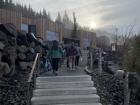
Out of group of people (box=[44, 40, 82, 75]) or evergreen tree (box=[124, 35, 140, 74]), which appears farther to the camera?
evergreen tree (box=[124, 35, 140, 74])

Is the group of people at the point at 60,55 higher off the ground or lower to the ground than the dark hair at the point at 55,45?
lower

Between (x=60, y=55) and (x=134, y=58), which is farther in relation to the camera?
(x=134, y=58)

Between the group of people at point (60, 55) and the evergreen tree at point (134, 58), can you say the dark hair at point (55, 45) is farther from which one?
the evergreen tree at point (134, 58)

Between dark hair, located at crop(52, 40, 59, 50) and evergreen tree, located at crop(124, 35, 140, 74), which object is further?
evergreen tree, located at crop(124, 35, 140, 74)

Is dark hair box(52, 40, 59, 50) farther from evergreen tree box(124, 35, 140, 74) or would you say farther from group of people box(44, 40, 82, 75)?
evergreen tree box(124, 35, 140, 74)

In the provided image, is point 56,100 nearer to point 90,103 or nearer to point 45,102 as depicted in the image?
point 45,102

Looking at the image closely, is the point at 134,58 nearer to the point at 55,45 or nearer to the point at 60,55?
the point at 60,55

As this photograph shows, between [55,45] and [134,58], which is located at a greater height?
[55,45]

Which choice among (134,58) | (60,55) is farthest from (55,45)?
(134,58)

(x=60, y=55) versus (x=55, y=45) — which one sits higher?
(x=55, y=45)

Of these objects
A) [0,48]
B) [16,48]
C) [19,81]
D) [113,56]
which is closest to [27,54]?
[16,48]

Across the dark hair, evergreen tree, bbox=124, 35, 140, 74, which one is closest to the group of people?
the dark hair

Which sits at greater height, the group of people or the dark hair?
the dark hair

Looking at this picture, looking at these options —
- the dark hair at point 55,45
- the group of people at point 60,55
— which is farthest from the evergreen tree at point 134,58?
the dark hair at point 55,45
